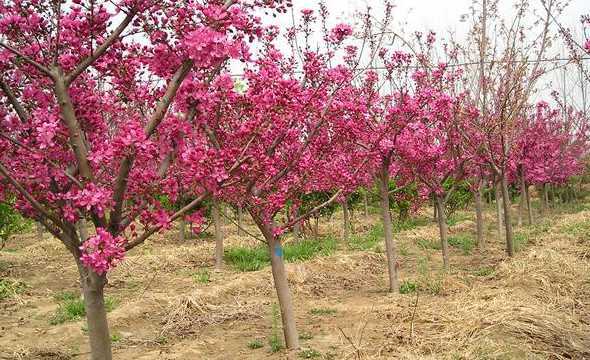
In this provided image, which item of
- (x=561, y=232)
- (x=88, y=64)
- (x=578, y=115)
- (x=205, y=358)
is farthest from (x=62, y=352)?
(x=578, y=115)

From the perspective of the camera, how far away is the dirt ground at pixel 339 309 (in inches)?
191

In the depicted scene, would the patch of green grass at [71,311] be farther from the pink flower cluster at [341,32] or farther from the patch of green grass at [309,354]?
the pink flower cluster at [341,32]

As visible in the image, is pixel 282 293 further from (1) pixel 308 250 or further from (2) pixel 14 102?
(1) pixel 308 250

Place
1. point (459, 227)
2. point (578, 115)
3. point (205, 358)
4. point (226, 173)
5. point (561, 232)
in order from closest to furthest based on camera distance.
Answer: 1. point (226, 173)
2. point (205, 358)
3. point (561, 232)
4. point (459, 227)
5. point (578, 115)

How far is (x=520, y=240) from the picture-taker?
1216 centimetres

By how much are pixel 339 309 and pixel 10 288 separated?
537cm

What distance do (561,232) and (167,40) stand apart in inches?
476

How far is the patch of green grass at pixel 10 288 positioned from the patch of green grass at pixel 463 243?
8606 millimetres

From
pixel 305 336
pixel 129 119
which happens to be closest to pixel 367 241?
pixel 305 336

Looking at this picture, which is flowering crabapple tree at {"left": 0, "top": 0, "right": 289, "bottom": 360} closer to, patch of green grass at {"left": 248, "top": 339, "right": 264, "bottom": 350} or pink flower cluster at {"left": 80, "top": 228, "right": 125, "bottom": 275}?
pink flower cluster at {"left": 80, "top": 228, "right": 125, "bottom": 275}

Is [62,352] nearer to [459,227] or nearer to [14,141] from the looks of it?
[14,141]

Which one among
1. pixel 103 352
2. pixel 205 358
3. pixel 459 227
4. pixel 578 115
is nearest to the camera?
pixel 103 352

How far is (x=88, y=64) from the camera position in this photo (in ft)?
10.4

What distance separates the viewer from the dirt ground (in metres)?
4.84
